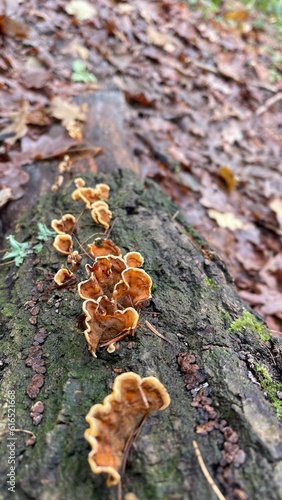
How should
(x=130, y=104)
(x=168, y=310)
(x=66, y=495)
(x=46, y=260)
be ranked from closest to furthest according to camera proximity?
(x=66, y=495) → (x=168, y=310) → (x=46, y=260) → (x=130, y=104)

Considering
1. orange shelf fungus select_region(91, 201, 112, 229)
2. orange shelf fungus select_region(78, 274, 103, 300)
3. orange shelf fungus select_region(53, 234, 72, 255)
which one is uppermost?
Answer: orange shelf fungus select_region(78, 274, 103, 300)

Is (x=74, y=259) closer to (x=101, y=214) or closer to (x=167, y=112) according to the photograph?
(x=101, y=214)

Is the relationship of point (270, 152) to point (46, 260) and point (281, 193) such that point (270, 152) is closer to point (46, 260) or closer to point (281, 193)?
point (281, 193)

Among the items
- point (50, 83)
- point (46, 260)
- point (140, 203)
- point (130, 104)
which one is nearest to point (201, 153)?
point (130, 104)

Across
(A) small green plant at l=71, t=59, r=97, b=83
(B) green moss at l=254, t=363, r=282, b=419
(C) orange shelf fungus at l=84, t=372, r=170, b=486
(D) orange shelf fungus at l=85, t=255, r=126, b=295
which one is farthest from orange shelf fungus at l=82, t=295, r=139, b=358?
(A) small green plant at l=71, t=59, r=97, b=83

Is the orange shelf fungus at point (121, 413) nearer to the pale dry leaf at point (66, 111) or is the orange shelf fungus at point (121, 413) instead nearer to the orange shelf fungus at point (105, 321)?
the orange shelf fungus at point (105, 321)

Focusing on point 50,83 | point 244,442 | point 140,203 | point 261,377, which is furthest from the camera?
point 50,83

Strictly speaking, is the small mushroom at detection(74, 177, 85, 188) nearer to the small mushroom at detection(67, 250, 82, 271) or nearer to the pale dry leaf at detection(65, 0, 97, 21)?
the small mushroom at detection(67, 250, 82, 271)

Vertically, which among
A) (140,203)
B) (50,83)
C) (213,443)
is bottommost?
(50,83)
